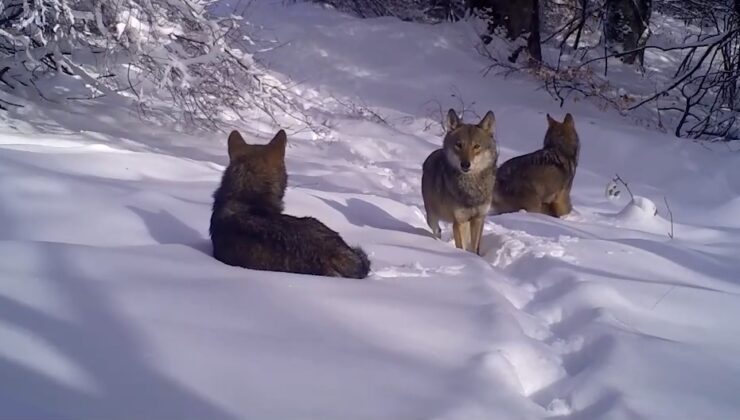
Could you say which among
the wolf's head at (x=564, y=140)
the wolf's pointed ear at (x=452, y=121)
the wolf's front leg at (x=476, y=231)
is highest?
the wolf's pointed ear at (x=452, y=121)

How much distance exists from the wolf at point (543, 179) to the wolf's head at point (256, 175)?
3.89 meters

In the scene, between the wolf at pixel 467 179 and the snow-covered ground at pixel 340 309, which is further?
the wolf at pixel 467 179

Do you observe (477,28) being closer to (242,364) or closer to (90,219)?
(90,219)

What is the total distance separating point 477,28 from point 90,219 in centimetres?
1385

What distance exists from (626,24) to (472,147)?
10944 mm

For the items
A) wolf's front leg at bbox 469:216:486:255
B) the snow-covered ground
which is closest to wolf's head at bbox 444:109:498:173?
wolf's front leg at bbox 469:216:486:255

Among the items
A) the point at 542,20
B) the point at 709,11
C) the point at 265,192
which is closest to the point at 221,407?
the point at 265,192

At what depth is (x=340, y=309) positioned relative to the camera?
11.3 ft

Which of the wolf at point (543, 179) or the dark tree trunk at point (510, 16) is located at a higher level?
the dark tree trunk at point (510, 16)

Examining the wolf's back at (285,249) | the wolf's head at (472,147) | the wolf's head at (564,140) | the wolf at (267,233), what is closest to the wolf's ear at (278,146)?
the wolf at (267,233)

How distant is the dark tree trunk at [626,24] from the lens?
15.5 m

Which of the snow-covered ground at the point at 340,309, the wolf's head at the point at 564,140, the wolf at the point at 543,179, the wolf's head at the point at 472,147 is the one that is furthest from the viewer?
the wolf's head at the point at 564,140

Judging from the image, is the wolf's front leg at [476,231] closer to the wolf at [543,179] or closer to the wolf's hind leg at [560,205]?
the wolf at [543,179]

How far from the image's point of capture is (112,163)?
641cm
